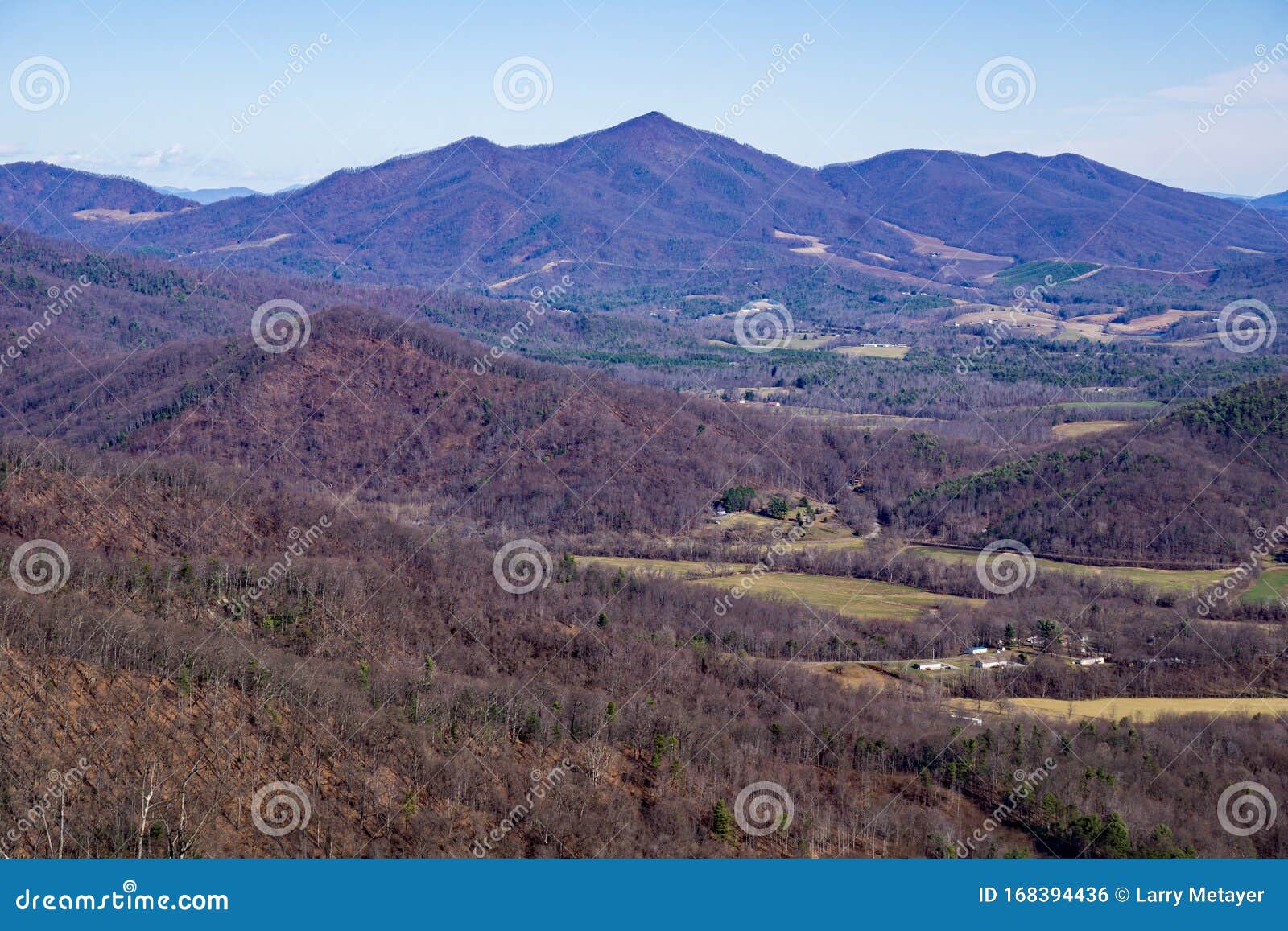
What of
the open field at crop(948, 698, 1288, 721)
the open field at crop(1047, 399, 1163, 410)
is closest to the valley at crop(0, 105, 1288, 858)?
the open field at crop(948, 698, 1288, 721)

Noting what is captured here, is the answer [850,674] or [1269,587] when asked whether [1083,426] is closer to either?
[1269,587]

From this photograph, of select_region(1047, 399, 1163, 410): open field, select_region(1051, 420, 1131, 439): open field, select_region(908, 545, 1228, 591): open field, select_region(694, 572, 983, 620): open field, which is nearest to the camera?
select_region(694, 572, 983, 620): open field

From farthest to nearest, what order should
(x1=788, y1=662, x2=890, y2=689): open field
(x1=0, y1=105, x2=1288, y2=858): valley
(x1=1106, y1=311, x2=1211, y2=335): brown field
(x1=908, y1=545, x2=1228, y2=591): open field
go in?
(x1=1106, y1=311, x2=1211, y2=335): brown field
(x1=908, y1=545, x2=1228, y2=591): open field
(x1=788, y1=662, x2=890, y2=689): open field
(x1=0, y1=105, x2=1288, y2=858): valley

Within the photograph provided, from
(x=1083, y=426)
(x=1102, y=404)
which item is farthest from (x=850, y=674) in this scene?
(x=1102, y=404)

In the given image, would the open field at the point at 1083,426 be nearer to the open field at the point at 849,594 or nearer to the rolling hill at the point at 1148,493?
the rolling hill at the point at 1148,493

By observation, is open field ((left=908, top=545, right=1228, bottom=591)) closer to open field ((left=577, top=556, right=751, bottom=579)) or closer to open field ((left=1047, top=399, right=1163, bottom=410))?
open field ((left=577, top=556, right=751, bottom=579))

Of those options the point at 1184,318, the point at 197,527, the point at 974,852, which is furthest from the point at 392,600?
the point at 1184,318
